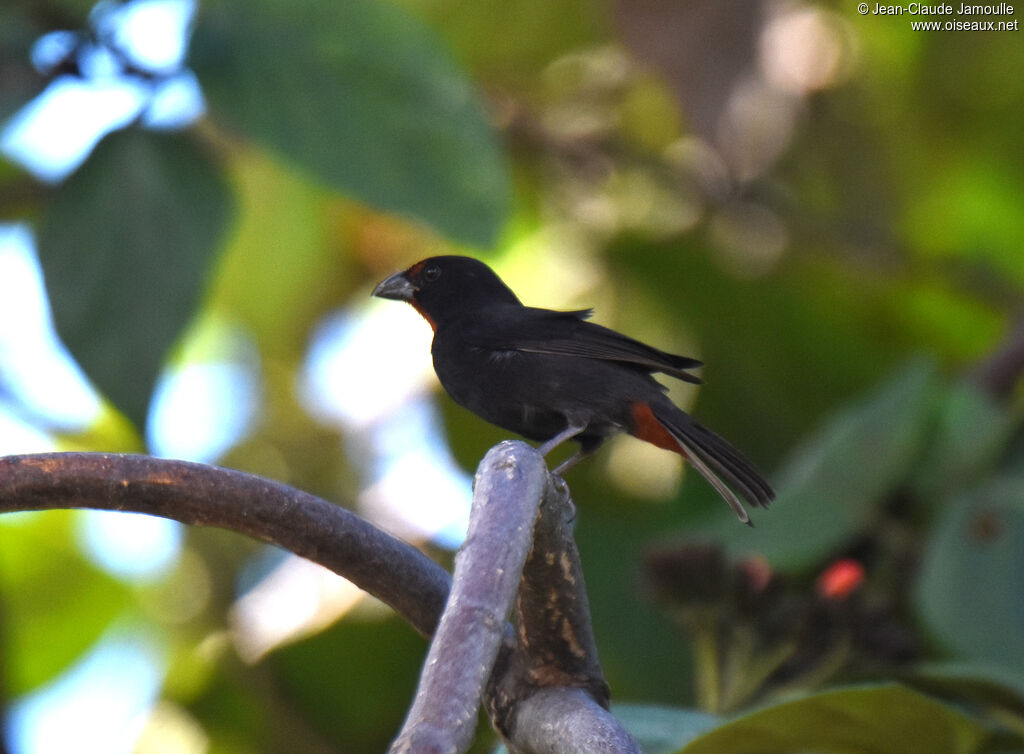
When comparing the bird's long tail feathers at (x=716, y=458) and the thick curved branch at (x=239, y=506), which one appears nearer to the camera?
the thick curved branch at (x=239, y=506)

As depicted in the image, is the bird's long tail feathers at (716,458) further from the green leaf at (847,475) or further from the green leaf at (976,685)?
the green leaf at (847,475)

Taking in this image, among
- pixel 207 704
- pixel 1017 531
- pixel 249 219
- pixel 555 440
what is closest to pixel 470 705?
pixel 555 440

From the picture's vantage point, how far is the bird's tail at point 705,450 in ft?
7.87

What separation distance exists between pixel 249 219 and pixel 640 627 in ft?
7.02

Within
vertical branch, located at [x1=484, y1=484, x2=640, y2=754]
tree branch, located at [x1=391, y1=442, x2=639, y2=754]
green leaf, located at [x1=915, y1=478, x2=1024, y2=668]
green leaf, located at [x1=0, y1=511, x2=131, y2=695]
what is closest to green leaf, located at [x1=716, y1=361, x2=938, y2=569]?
green leaf, located at [x1=915, y1=478, x2=1024, y2=668]

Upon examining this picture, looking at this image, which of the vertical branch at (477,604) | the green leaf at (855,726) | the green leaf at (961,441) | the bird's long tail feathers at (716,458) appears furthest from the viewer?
the green leaf at (961,441)

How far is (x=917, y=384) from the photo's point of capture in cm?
349

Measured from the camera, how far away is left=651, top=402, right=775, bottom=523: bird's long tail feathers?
2395 millimetres

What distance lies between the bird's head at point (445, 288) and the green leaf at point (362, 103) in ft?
0.63

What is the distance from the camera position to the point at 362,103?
11.0 feet

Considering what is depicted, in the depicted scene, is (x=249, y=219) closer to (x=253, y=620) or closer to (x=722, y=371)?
(x=253, y=620)

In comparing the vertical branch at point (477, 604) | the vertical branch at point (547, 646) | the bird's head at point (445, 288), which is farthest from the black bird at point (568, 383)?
the vertical branch at point (477, 604)

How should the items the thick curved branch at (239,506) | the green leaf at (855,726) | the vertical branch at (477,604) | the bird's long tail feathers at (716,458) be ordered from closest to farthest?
1. the vertical branch at (477,604)
2. the thick curved branch at (239,506)
3. the green leaf at (855,726)
4. the bird's long tail feathers at (716,458)

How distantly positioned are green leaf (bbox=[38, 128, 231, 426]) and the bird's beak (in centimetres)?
39
